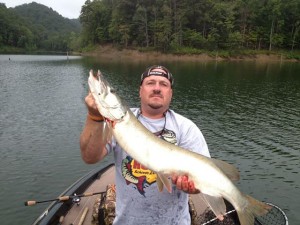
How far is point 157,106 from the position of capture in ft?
14.4

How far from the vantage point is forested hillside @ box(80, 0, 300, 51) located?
93312 millimetres

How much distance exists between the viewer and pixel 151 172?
4.34 metres

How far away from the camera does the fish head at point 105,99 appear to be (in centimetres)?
370

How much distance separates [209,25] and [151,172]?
100 meters

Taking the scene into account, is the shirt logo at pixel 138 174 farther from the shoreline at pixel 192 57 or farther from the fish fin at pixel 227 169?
the shoreline at pixel 192 57

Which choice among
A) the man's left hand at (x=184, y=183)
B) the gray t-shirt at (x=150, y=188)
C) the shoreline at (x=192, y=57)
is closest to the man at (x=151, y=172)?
the gray t-shirt at (x=150, y=188)

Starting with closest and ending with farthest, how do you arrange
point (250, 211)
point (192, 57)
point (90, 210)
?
point (250, 211), point (90, 210), point (192, 57)

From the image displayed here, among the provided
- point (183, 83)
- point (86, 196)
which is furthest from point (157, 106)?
point (183, 83)

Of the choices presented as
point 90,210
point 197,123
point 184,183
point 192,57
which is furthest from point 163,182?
point 192,57

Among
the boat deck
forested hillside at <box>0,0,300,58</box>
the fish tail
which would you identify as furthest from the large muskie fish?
forested hillside at <box>0,0,300,58</box>

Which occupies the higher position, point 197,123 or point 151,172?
point 151,172


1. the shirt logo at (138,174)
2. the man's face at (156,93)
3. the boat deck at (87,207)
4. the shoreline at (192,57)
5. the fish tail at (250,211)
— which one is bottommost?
the shoreline at (192,57)

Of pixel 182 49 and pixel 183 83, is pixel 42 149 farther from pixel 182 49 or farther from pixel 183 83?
pixel 182 49

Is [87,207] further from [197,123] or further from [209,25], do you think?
[209,25]
